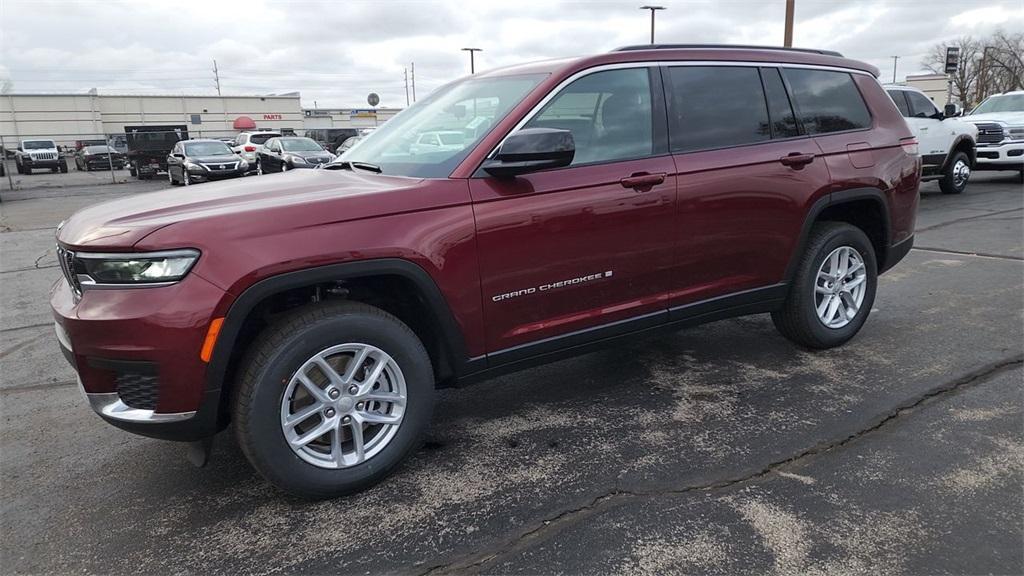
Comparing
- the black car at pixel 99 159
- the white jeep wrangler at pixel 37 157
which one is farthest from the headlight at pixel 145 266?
the white jeep wrangler at pixel 37 157

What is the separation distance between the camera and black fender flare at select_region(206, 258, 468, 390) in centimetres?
259

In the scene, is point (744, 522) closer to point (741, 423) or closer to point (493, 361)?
point (741, 423)

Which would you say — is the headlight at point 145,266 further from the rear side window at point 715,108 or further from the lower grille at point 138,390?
the rear side window at point 715,108

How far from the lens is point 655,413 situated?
3689 mm

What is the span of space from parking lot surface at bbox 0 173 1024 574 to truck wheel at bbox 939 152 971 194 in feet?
29.5

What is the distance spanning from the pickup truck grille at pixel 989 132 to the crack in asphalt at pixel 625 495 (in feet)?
40.4

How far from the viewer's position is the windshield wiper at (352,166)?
3.49m

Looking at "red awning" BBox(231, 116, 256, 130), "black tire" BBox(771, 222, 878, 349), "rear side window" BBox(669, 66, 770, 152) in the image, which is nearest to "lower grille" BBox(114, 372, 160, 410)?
"rear side window" BBox(669, 66, 770, 152)

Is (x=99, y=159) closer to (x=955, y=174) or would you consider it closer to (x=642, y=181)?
(x=955, y=174)

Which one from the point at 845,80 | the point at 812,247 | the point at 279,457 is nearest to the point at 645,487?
the point at 279,457

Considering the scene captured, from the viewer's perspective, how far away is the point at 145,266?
253cm

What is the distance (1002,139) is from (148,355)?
52.0 ft

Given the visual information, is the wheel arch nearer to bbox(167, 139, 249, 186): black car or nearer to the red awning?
bbox(167, 139, 249, 186): black car

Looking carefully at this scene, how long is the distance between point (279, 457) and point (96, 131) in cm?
5947
